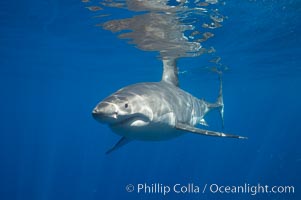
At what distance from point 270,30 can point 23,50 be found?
17.2 m

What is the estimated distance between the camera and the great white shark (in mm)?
4871

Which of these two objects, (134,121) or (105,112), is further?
(134,121)

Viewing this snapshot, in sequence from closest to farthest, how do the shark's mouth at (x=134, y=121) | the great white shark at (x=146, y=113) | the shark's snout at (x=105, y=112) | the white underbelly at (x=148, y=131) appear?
the shark's snout at (x=105, y=112) < the great white shark at (x=146, y=113) < the shark's mouth at (x=134, y=121) < the white underbelly at (x=148, y=131)

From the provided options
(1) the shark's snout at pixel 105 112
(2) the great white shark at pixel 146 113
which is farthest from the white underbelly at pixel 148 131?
(1) the shark's snout at pixel 105 112

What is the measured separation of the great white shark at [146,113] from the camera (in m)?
4.87

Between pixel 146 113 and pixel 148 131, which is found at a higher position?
pixel 146 113

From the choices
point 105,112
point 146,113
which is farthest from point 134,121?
point 105,112

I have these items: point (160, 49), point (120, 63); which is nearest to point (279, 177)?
point (120, 63)

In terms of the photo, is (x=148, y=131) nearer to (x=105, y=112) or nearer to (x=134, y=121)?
(x=134, y=121)

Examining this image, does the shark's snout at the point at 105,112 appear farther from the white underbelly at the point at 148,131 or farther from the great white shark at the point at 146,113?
the white underbelly at the point at 148,131

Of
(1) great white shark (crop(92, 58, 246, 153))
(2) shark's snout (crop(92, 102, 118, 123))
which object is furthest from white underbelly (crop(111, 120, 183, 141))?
(2) shark's snout (crop(92, 102, 118, 123))

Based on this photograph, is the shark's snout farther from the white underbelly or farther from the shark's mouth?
the white underbelly

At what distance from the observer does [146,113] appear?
584 cm

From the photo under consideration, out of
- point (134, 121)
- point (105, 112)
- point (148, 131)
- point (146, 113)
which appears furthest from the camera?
point (148, 131)
